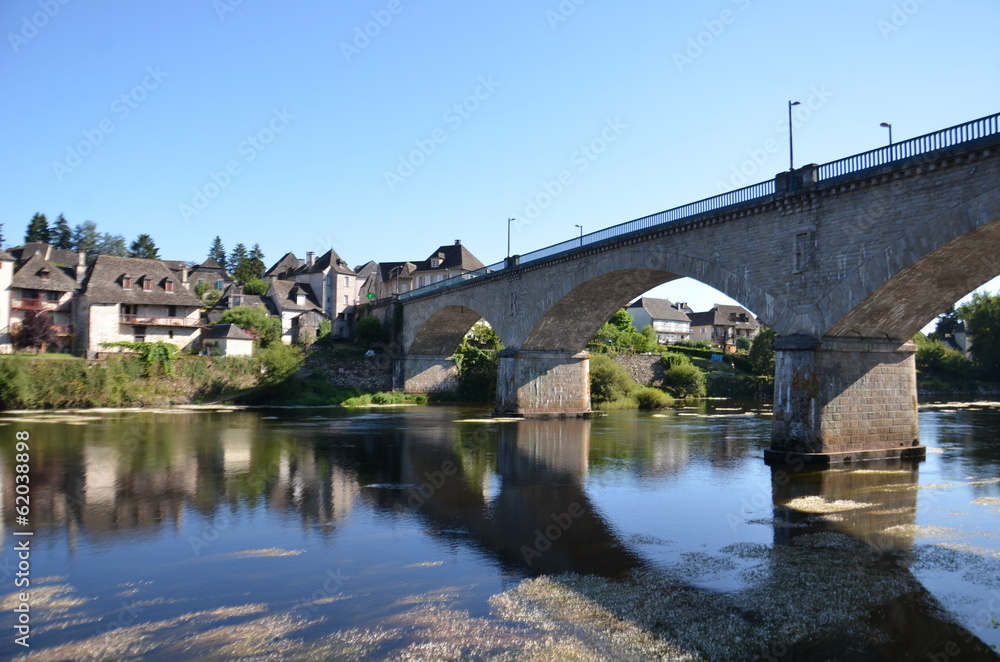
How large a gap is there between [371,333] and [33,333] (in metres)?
23.5

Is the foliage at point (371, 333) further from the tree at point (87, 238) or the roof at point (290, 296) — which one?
the tree at point (87, 238)

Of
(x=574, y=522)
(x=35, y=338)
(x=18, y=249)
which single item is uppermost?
(x=18, y=249)

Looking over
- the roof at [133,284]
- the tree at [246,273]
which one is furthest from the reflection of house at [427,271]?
the roof at [133,284]

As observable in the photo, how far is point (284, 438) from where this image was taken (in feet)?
88.9

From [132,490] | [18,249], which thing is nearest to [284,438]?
[132,490]

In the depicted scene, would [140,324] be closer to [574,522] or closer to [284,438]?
[284,438]

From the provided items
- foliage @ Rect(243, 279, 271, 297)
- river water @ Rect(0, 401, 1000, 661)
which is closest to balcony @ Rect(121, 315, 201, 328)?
foliage @ Rect(243, 279, 271, 297)

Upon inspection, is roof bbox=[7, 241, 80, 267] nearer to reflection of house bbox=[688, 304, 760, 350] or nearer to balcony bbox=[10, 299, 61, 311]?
balcony bbox=[10, 299, 61, 311]

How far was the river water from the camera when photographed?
312 inches

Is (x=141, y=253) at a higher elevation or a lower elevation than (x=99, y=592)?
higher

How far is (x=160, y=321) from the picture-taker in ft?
158

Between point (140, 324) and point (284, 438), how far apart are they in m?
26.2

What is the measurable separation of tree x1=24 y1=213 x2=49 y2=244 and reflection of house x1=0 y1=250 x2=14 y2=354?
59172mm

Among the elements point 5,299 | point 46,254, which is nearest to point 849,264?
point 5,299
